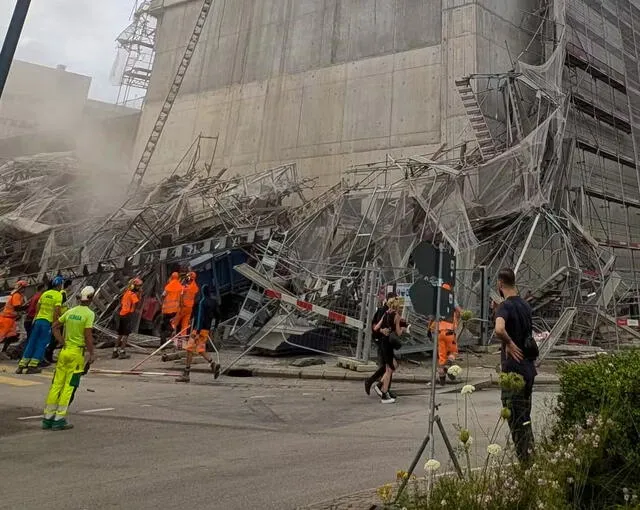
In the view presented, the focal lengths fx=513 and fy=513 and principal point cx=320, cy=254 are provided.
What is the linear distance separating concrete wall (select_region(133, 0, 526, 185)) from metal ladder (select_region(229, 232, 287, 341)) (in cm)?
684

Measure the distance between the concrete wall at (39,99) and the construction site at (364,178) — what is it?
19.7m

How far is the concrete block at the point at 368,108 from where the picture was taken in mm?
18875

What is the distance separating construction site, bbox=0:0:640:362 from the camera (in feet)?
42.8

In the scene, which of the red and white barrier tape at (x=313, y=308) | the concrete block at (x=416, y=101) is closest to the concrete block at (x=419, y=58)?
the concrete block at (x=416, y=101)

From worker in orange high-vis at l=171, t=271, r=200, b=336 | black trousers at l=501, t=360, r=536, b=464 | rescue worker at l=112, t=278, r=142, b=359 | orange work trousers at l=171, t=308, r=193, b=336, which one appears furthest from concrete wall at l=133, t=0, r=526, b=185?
black trousers at l=501, t=360, r=536, b=464

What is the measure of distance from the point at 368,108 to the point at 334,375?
12591 mm

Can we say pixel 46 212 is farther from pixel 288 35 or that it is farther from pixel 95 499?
pixel 95 499

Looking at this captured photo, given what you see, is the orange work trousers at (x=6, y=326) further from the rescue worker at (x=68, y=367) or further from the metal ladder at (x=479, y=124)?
the metal ladder at (x=479, y=124)

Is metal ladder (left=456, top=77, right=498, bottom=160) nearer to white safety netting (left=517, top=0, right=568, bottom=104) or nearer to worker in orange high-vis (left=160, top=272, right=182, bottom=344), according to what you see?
white safety netting (left=517, top=0, right=568, bottom=104)

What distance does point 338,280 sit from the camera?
468 inches

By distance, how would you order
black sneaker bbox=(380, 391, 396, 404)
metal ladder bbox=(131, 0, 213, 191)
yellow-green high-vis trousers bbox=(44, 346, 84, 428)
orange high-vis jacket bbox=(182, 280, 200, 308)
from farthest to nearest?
metal ladder bbox=(131, 0, 213, 191)
orange high-vis jacket bbox=(182, 280, 200, 308)
black sneaker bbox=(380, 391, 396, 404)
yellow-green high-vis trousers bbox=(44, 346, 84, 428)

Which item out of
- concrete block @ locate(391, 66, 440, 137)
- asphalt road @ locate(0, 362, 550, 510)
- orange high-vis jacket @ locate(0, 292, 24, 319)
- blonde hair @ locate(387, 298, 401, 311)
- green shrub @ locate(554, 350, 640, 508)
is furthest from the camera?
concrete block @ locate(391, 66, 440, 137)

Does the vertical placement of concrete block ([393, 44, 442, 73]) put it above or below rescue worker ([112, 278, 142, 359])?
above

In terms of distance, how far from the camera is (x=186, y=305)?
11930 millimetres
